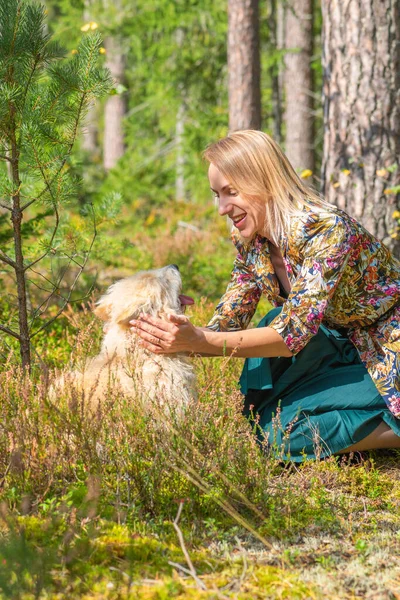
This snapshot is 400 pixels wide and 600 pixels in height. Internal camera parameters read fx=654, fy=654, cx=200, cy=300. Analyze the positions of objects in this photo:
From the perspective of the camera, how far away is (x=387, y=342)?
4.07 meters

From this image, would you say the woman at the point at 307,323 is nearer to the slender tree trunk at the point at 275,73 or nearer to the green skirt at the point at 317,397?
the green skirt at the point at 317,397

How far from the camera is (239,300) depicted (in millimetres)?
4547

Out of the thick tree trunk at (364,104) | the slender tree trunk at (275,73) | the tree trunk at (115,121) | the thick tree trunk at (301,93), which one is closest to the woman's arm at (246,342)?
the thick tree trunk at (364,104)

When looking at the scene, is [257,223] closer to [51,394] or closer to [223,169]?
[223,169]

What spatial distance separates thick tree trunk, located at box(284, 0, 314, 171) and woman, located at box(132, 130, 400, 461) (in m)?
10.1

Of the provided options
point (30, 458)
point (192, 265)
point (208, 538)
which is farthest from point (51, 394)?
point (192, 265)

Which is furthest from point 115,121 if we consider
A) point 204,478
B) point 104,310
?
point 204,478

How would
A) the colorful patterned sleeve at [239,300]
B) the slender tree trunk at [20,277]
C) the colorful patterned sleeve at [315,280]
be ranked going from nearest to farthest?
1. the colorful patterned sleeve at [315,280]
2. the slender tree trunk at [20,277]
3. the colorful patterned sleeve at [239,300]

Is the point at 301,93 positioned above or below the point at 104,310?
above

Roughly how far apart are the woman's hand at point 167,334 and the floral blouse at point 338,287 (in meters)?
0.50

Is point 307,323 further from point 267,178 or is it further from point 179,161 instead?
point 179,161

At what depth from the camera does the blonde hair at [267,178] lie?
3.97 m

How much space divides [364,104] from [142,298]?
3.36 m

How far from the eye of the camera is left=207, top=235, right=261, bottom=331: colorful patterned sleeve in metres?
4.51
